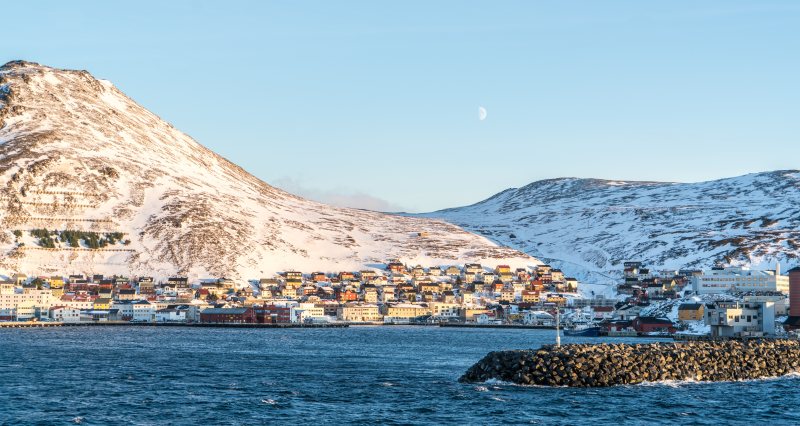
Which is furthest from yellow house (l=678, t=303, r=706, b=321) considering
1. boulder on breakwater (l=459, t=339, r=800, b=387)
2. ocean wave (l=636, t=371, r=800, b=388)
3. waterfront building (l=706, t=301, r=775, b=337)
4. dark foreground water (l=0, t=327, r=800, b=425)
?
ocean wave (l=636, t=371, r=800, b=388)

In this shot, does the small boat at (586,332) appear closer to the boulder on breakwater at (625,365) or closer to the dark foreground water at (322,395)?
the dark foreground water at (322,395)

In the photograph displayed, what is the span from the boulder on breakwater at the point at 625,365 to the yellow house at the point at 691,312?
104882 millimetres

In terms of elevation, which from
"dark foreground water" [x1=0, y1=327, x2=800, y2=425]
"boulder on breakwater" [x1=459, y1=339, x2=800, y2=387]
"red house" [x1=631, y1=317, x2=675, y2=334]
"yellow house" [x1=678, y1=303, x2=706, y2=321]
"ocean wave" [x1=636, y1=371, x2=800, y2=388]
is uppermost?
"yellow house" [x1=678, y1=303, x2=706, y2=321]

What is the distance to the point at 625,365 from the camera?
79.2 m

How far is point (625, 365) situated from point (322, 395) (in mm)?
22667

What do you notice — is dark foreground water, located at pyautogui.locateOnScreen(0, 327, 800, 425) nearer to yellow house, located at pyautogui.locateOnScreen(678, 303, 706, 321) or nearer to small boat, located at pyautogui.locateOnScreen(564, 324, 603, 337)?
small boat, located at pyautogui.locateOnScreen(564, 324, 603, 337)

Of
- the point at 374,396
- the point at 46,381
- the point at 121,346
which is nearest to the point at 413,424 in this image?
the point at 374,396

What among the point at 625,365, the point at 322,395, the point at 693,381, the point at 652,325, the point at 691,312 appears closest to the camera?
the point at 322,395

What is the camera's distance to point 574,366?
7706 centimetres

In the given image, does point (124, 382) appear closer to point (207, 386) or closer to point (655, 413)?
A: point (207, 386)

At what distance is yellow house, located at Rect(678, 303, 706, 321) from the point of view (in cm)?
19412

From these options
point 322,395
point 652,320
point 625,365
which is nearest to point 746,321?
point 652,320

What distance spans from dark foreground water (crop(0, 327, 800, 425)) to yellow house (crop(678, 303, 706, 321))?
96.7m

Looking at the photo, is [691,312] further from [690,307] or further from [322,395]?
[322,395]
